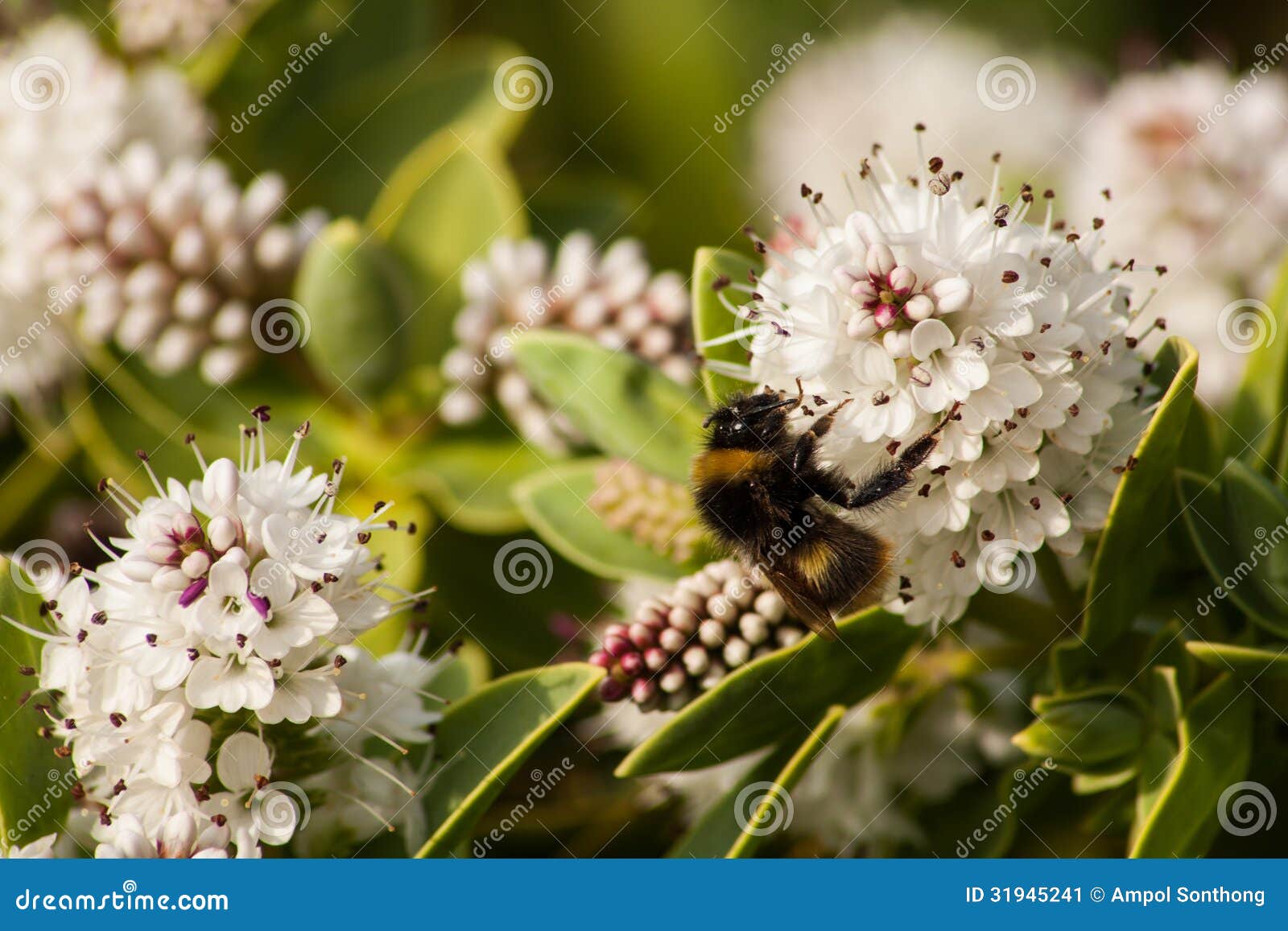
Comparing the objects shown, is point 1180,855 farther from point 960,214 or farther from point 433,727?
point 433,727

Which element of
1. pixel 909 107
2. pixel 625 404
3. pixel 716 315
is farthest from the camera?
pixel 909 107

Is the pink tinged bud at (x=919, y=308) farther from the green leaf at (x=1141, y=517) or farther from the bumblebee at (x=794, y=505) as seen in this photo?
the green leaf at (x=1141, y=517)

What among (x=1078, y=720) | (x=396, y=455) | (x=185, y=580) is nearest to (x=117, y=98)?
(x=396, y=455)

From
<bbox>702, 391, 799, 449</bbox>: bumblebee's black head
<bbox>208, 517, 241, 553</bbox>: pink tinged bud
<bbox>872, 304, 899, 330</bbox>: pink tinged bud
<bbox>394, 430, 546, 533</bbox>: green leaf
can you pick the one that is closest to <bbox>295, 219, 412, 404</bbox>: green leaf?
<bbox>394, 430, 546, 533</bbox>: green leaf

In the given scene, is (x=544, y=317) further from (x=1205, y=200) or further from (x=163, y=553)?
(x=1205, y=200)

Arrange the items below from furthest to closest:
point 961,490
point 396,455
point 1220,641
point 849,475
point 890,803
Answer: point 396,455, point 890,803, point 1220,641, point 849,475, point 961,490

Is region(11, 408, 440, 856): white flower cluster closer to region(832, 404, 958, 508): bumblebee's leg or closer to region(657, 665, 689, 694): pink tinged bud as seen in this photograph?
region(657, 665, 689, 694): pink tinged bud

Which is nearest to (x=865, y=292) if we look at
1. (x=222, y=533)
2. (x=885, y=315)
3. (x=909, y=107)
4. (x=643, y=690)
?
(x=885, y=315)
